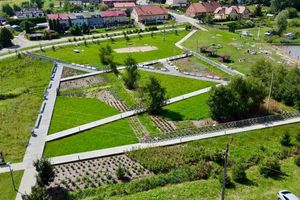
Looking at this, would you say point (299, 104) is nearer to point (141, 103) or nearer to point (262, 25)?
point (141, 103)

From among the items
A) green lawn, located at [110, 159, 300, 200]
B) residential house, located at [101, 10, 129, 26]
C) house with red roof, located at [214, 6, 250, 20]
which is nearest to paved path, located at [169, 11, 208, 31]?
house with red roof, located at [214, 6, 250, 20]

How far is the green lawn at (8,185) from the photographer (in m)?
29.3

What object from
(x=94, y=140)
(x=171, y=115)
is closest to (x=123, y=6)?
(x=171, y=115)

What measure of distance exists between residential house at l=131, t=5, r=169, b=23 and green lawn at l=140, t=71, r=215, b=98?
52.1 meters

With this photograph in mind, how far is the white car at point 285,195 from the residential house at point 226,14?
94.4m

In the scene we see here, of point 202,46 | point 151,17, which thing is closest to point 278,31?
point 202,46

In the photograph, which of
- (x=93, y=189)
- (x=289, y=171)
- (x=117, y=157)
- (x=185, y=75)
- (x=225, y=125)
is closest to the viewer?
(x=93, y=189)

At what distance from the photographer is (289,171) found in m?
33.2

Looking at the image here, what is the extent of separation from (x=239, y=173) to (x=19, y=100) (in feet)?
119

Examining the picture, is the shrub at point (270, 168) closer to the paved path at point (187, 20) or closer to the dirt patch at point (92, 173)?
the dirt patch at point (92, 173)

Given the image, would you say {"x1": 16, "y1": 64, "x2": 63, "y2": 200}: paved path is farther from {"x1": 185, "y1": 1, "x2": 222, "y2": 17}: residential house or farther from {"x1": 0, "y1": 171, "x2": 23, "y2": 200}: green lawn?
{"x1": 185, "y1": 1, "x2": 222, "y2": 17}: residential house

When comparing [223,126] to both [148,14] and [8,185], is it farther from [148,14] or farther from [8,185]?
[148,14]

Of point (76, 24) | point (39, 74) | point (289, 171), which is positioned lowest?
point (289, 171)

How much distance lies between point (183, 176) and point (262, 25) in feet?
290
